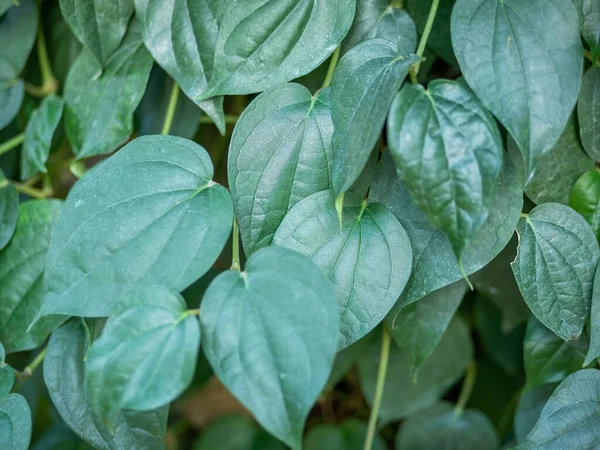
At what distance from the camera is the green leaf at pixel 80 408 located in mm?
629

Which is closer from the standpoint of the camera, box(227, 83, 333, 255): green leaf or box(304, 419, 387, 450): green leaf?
box(227, 83, 333, 255): green leaf

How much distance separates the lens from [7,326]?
71 cm

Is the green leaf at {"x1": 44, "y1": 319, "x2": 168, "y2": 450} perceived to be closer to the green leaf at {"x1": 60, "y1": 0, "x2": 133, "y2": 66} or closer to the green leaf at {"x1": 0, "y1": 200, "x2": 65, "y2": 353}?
the green leaf at {"x1": 0, "y1": 200, "x2": 65, "y2": 353}

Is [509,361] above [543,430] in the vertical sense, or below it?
below

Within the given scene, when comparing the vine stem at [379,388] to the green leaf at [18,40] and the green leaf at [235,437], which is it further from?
the green leaf at [18,40]

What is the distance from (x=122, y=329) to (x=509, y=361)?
692 mm

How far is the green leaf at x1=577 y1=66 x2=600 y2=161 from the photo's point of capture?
2.07ft

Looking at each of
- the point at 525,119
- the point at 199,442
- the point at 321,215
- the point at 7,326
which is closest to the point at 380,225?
the point at 321,215

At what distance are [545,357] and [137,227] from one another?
1.68 feet

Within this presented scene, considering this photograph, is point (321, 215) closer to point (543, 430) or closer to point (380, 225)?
point (380, 225)

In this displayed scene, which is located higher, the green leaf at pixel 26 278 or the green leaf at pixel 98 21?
the green leaf at pixel 98 21

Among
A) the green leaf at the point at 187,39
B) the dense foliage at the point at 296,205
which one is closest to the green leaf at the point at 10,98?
the dense foliage at the point at 296,205

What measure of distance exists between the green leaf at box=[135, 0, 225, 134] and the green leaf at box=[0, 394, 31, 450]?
14.4 inches

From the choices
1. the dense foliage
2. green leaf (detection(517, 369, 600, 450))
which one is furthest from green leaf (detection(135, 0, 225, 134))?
green leaf (detection(517, 369, 600, 450))
